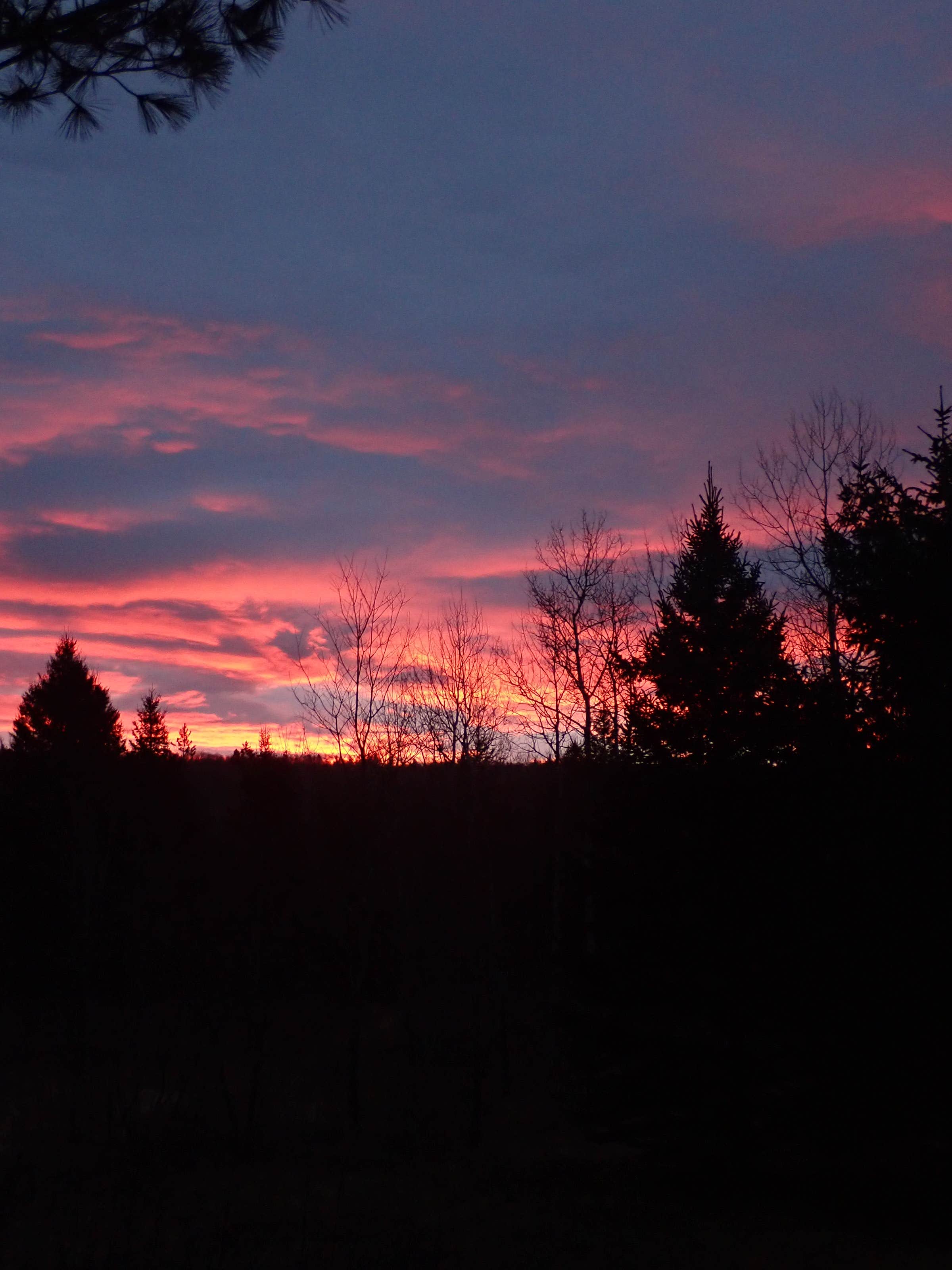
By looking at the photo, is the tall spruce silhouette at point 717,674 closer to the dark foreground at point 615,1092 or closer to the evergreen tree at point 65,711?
the dark foreground at point 615,1092

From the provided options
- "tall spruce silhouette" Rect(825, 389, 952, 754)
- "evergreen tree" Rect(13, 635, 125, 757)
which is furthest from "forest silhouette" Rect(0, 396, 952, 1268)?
"evergreen tree" Rect(13, 635, 125, 757)

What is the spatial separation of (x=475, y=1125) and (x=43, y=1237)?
8.59 meters

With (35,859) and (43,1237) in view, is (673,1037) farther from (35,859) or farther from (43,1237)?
(35,859)

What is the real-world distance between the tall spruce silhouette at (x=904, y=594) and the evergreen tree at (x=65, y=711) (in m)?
26.1

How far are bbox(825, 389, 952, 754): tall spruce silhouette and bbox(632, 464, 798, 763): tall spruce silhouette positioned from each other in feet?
3.73

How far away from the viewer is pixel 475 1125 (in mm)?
16609

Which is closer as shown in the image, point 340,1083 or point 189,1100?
point 189,1100

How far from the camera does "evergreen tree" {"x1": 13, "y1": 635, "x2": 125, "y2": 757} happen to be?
3142 cm

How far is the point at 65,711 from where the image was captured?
107ft

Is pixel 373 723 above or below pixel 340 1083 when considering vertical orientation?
above

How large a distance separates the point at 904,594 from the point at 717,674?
2.56m

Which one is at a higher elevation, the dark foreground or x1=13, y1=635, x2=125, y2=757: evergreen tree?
x1=13, y1=635, x2=125, y2=757: evergreen tree

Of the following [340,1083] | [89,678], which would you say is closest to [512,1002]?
[340,1083]

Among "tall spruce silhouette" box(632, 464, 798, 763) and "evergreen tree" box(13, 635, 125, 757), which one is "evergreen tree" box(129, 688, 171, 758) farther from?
"tall spruce silhouette" box(632, 464, 798, 763)
